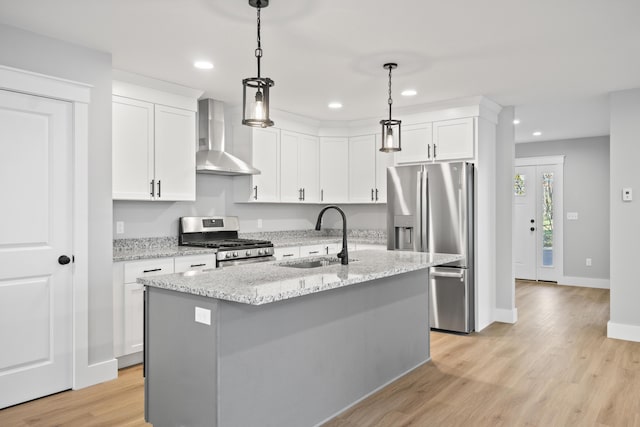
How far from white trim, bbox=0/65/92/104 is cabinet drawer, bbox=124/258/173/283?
1298mm

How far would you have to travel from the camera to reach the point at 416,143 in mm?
5266

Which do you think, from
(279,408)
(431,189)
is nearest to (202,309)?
(279,408)

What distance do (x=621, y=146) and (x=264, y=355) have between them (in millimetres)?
4206

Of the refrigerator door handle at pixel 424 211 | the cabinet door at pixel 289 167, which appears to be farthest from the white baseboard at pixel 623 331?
the cabinet door at pixel 289 167

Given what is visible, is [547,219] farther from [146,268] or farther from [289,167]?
[146,268]

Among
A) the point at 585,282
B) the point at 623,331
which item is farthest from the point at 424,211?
the point at 585,282

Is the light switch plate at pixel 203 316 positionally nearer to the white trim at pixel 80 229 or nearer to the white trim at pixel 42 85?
the white trim at pixel 80 229

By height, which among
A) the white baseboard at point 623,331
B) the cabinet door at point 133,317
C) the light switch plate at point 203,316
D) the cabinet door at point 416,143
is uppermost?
the cabinet door at point 416,143

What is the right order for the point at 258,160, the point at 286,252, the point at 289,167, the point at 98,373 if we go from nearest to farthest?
the point at 98,373 < the point at 286,252 < the point at 258,160 < the point at 289,167

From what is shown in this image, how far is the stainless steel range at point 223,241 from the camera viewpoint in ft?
14.4

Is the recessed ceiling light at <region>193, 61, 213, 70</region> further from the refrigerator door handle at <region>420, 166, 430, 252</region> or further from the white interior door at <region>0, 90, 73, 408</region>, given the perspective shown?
the refrigerator door handle at <region>420, 166, 430, 252</region>

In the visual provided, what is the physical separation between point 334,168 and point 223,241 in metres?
1.98

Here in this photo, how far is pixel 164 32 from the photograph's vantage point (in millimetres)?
3035

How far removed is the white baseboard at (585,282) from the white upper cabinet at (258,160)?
543 cm
